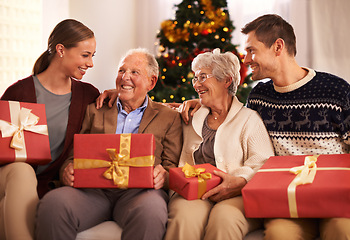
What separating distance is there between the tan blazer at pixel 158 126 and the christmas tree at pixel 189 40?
1897mm

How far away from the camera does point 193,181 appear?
6.04ft

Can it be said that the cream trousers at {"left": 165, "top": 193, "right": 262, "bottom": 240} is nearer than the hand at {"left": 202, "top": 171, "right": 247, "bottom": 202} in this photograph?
Yes

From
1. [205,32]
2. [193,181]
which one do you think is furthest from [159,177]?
[205,32]

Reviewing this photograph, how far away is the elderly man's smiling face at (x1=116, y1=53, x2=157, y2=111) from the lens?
2.25 meters

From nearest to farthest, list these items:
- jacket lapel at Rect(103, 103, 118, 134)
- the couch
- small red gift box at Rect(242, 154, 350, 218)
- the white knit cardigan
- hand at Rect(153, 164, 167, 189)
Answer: small red gift box at Rect(242, 154, 350, 218)
the couch
hand at Rect(153, 164, 167, 189)
the white knit cardigan
jacket lapel at Rect(103, 103, 118, 134)

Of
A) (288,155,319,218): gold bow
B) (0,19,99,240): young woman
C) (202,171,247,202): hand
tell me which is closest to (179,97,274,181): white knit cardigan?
(202,171,247,202): hand

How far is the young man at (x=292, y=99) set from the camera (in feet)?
6.94

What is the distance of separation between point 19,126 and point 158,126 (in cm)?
74

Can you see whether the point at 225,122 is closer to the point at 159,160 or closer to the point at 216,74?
the point at 216,74

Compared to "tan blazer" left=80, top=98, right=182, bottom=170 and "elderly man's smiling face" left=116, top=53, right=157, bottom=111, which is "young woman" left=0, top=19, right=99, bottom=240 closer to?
"tan blazer" left=80, top=98, right=182, bottom=170

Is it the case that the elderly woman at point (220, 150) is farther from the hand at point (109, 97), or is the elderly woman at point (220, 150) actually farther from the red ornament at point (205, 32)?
the red ornament at point (205, 32)

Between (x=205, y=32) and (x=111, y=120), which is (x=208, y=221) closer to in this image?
(x=111, y=120)

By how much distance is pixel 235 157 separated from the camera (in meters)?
2.12

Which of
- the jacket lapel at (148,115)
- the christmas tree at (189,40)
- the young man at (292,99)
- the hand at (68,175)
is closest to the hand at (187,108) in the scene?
the jacket lapel at (148,115)
